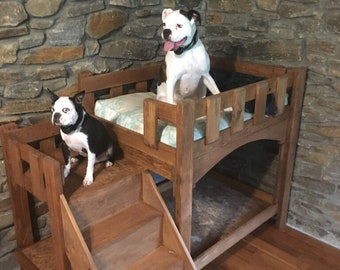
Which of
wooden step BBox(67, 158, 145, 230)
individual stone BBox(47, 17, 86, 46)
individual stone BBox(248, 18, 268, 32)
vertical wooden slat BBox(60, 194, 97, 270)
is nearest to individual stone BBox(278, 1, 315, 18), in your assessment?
individual stone BBox(248, 18, 268, 32)

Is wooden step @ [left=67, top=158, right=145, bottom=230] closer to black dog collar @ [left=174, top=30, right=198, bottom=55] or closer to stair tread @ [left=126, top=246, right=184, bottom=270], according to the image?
stair tread @ [left=126, top=246, right=184, bottom=270]

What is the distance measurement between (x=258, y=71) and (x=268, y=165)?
2.05ft

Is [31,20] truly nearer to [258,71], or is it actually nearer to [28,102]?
[28,102]

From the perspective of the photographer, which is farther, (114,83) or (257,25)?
(257,25)

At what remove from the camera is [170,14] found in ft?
5.55

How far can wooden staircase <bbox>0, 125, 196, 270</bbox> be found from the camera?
4.94 ft

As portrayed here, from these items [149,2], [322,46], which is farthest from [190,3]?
[322,46]

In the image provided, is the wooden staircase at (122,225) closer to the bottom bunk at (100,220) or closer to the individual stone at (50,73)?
the bottom bunk at (100,220)

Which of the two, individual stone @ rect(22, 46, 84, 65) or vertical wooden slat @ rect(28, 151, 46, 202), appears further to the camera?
individual stone @ rect(22, 46, 84, 65)

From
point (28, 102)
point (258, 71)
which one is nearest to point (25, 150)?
point (28, 102)

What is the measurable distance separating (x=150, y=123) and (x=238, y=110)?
40 cm

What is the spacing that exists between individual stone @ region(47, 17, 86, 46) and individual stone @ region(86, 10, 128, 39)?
0.15 ft

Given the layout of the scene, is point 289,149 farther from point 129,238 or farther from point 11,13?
point 11,13

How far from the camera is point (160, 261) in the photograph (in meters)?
1.70
